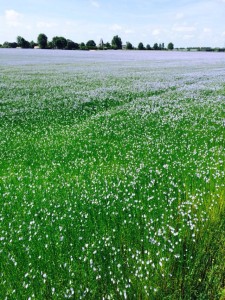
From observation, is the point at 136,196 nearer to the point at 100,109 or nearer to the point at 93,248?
the point at 93,248

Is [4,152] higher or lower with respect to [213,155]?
lower

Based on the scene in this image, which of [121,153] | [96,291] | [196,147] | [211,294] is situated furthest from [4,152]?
[211,294]

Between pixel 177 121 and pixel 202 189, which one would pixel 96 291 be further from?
pixel 177 121

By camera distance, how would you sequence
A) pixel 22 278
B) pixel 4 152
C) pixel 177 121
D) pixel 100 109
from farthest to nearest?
pixel 100 109 < pixel 177 121 < pixel 4 152 < pixel 22 278

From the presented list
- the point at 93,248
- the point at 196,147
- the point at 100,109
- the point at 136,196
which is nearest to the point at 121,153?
the point at 196,147

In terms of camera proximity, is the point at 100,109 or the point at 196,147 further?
the point at 100,109

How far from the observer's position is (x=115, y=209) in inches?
281

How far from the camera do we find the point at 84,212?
7.12 meters

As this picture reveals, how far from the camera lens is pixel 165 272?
16.1ft

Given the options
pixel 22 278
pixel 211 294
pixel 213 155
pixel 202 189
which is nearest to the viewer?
pixel 211 294

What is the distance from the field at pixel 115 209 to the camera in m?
4.93

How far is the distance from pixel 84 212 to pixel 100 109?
15340mm

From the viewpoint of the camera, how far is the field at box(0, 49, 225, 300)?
4926 mm

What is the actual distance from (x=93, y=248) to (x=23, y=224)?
2.04m
